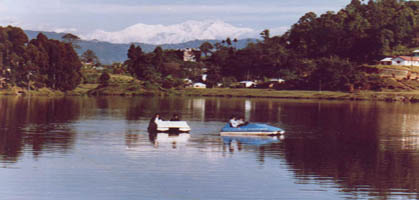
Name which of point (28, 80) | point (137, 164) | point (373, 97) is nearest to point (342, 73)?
point (373, 97)

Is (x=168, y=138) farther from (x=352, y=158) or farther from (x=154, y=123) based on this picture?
(x=352, y=158)

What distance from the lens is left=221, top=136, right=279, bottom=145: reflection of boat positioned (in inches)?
2057

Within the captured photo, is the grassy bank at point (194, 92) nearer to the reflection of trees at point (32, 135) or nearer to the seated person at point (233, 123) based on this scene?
the reflection of trees at point (32, 135)

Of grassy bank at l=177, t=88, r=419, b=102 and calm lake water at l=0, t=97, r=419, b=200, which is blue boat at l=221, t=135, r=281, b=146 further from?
grassy bank at l=177, t=88, r=419, b=102

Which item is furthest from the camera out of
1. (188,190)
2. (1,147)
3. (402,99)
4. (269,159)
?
(402,99)

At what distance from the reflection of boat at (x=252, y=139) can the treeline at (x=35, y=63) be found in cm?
12130

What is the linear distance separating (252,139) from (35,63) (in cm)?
12411

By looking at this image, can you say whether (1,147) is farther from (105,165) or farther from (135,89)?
(135,89)

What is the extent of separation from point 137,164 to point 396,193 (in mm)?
15755

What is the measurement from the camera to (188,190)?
2970 cm

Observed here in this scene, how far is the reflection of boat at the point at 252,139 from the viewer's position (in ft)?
171

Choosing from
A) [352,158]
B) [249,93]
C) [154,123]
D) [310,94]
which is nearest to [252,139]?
[154,123]

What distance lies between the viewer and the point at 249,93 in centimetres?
18125

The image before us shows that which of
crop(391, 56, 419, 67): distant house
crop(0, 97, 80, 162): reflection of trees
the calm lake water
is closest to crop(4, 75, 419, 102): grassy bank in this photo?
crop(391, 56, 419, 67): distant house
